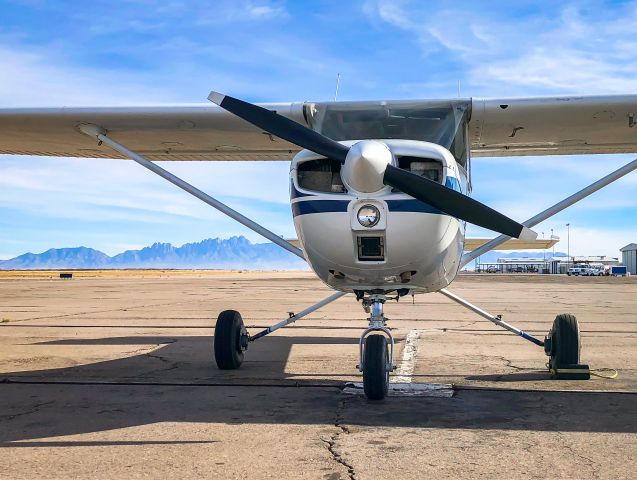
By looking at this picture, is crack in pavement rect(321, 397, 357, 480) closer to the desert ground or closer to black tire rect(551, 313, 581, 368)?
the desert ground

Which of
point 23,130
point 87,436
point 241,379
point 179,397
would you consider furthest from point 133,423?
point 23,130

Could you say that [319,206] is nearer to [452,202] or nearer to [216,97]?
[452,202]

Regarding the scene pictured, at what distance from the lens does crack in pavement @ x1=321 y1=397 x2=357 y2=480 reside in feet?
11.0

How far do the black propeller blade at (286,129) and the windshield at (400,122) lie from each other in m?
0.72

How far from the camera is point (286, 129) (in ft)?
17.4

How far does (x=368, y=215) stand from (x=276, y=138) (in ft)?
12.7

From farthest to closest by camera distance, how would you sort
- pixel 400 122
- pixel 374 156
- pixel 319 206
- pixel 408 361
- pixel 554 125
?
pixel 554 125 < pixel 408 361 < pixel 400 122 < pixel 319 206 < pixel 374 156

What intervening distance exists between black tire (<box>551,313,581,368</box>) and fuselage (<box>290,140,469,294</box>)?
6.42 feet

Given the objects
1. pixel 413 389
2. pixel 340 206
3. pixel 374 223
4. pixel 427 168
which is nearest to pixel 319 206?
pixel 340 206

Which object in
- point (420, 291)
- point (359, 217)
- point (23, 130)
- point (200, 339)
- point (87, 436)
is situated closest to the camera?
point (87, 436)

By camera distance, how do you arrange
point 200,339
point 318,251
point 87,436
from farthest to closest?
point 200,339
point 318,251
point 87,436

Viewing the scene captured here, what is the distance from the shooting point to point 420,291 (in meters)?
5.95

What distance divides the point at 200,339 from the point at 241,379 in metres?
3.90

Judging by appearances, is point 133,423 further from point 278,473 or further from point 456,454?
point 456,454
